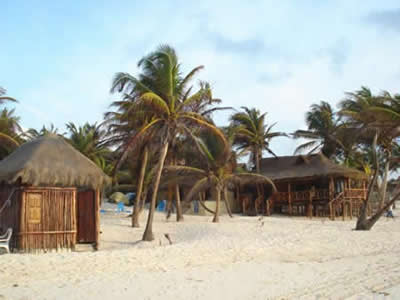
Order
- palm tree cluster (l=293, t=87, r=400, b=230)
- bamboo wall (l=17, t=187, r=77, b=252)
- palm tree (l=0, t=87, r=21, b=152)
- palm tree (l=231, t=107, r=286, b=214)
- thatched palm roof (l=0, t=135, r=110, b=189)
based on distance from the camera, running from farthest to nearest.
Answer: palm tree (l=231, t=107, r=286, b=214) → palm tree cluster (l=293, t=87, r=400, b=230) → palm tree (l=0, t=87, r=21, b=152) → bamboo wall (l=17, t=187, r=77, b=252) → thatched palm roof (l=0, t=135, r=110, b=189)

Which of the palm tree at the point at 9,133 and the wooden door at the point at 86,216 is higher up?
the palm tree at the point at 9,133

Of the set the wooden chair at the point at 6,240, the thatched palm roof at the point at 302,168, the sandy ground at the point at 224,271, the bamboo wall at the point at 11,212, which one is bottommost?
the sandy ground at the point at 224,271

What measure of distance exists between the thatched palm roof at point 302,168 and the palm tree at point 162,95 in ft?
42.5

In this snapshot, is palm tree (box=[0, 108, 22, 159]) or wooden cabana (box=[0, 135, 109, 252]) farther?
palm tree (box=[0, 108, 22, 159])

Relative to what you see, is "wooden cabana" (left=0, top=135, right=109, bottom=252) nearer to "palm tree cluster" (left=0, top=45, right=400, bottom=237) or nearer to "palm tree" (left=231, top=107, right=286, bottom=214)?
"palm tree cluster" (left=0, top=45, right=400, bottom=237)

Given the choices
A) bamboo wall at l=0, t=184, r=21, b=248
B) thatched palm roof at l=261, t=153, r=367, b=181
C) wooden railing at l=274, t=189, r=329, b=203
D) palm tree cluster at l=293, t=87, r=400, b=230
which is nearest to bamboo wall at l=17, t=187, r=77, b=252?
bamboo wall at l=0, t=184, r=21, b=248

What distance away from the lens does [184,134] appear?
17.9 metres

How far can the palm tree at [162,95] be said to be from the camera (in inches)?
612

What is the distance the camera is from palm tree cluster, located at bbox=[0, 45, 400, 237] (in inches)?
620

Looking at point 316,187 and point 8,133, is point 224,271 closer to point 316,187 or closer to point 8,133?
point 8,133

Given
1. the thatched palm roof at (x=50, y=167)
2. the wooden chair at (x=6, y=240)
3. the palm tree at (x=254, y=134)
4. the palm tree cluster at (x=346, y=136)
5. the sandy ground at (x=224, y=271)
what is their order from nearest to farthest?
the sandy ground at (x=224, y=271)
the wooden chair at (x=6, y=240)
the thatched palm roof at (x=50, y=167)
the palm tree cluster at (x=346, y=136)
the palm tree at (x=254, y=134)

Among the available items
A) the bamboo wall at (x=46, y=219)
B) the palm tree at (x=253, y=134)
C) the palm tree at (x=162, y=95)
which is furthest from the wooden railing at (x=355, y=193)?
the bamboo wall at (x=46, y=219)

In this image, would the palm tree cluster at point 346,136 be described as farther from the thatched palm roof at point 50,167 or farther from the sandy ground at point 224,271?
the thatched palm roof at point 50,167

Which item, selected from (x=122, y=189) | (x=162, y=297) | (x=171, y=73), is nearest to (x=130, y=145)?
(x=171, y=73)
